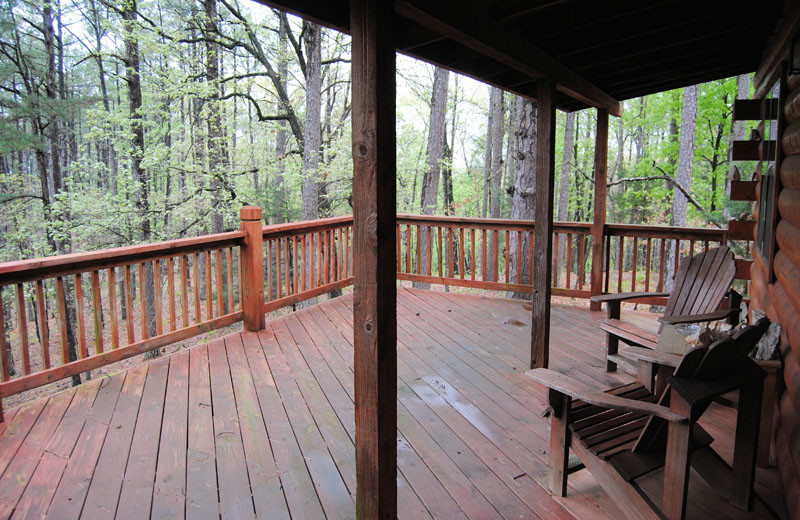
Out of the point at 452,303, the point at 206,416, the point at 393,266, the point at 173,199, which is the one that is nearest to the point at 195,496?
the point at 206,416

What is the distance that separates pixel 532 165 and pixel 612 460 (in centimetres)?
484

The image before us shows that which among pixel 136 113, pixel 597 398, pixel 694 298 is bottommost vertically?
pixel 597 398

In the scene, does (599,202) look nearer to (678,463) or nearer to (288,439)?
(678,463)

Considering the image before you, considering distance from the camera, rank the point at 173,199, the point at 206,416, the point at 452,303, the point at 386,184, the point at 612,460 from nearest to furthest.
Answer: the point at 386,184
the point at 612,460
the point at 206,416
the point at 452,303
the point at 173,199

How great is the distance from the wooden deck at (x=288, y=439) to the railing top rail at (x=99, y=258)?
864mm

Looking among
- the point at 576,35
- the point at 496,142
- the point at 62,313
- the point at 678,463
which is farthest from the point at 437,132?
the point at 678,463

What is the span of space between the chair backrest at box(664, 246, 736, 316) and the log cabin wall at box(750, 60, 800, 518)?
0.23 meters

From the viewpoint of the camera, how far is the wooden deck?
2055 mm

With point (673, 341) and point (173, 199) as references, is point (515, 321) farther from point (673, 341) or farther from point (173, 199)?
point (173, 199)

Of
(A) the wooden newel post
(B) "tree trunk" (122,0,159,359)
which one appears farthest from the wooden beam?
(B) "tree trunk" (122,0,159,359)

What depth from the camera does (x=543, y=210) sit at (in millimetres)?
2965

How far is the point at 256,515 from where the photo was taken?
1.98 m

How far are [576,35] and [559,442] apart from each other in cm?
230

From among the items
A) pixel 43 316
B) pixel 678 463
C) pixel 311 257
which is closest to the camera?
pixel 678 463
